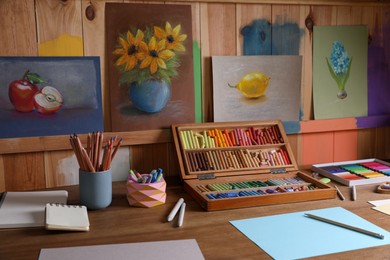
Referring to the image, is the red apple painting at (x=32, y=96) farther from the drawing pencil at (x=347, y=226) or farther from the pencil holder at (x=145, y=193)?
the drawing pencil at (x=347, y=226)

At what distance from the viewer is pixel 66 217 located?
989mm

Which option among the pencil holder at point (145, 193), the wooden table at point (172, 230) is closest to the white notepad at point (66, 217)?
the wooden table at point (172, 230)

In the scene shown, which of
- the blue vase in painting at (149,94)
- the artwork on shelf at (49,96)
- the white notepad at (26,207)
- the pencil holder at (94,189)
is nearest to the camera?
the white notepad at (26,207)

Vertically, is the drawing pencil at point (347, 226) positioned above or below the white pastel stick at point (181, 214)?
below

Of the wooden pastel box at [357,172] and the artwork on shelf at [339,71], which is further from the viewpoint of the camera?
the artwork on shelf at [339,71]

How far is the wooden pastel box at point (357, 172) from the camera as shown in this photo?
4.26 ft

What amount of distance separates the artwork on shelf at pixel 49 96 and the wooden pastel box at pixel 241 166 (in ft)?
0.96

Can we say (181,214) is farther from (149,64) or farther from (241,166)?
(149,64)

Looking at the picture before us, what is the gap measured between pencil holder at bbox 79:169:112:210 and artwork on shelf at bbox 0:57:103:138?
28 cm

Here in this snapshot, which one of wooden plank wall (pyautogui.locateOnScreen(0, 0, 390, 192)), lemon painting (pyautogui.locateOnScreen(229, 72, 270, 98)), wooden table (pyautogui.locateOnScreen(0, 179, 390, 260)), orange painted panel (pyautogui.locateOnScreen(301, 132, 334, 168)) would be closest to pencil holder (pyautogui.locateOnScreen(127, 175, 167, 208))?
wooden table (pyautogui.locateOnScreen(0, 179, 390, 260))

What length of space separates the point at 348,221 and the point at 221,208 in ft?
1.02

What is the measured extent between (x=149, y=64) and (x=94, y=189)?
480 millimetres

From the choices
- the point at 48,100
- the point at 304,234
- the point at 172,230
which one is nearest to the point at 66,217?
the point at 172,230

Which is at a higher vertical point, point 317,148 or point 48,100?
point 48,100
